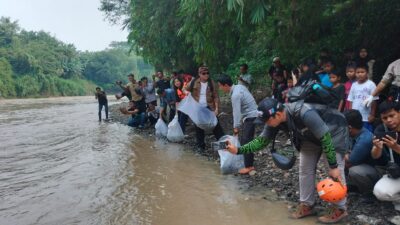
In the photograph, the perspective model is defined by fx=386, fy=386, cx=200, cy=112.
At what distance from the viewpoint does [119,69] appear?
260ft

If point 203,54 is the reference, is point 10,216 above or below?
below

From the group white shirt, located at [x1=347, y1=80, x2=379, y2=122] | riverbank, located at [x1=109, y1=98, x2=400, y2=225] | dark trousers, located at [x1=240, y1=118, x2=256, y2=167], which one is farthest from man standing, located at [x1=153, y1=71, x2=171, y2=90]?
white shirt, located at [x1=347, y1=80, x2=379, y2=122]

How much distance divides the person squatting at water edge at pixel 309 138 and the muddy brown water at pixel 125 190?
11.9 inches

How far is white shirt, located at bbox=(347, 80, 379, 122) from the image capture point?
546 cm

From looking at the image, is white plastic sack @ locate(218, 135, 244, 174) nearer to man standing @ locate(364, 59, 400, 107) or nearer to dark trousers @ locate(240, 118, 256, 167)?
dark trousers @ locate(240, 118, 256, 167)

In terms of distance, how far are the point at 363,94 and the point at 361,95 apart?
0.03m

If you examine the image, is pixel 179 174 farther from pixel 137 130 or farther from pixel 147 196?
pixel 137 130

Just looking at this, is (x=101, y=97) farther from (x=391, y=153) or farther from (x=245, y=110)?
(x=391, y=153)

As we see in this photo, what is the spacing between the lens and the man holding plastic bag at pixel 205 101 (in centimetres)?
742

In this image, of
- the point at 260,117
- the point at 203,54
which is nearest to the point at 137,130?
the point at 203,54

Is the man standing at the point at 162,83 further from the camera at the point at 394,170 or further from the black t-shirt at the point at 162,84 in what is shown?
the camera at the point at 394,170

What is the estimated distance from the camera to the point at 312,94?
3.59 meters

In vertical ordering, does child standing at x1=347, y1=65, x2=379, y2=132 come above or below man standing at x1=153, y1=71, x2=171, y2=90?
below

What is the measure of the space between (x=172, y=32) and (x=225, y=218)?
8.23m
